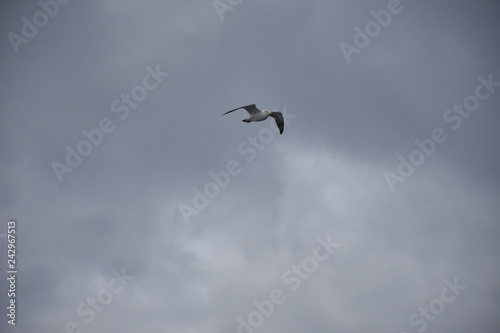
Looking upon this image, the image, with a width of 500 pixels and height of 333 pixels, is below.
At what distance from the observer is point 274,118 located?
5616 cm

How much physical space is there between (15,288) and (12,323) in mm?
5157

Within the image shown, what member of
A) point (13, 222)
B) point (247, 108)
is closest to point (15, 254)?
point (13, 222)

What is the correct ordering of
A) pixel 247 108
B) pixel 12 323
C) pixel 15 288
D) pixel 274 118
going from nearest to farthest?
pixel 247 108 < pixel 274 118 < pixel 12 323 < pixel 15 288

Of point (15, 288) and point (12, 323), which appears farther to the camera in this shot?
point (15, 288)

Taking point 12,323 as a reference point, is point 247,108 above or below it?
above

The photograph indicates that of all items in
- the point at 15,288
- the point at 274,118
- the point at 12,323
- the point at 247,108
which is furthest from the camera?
the point at 15,288

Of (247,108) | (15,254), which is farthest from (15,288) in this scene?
(247,108)

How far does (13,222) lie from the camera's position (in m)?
66.3

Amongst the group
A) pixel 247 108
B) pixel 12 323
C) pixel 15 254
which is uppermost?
pixel 247 108

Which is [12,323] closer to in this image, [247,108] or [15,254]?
[15,254]

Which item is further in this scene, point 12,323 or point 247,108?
point 12,323

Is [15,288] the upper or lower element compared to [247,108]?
lower

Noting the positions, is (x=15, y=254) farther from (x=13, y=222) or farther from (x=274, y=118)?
(x=274, y=118)

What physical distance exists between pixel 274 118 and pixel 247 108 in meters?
4.39
